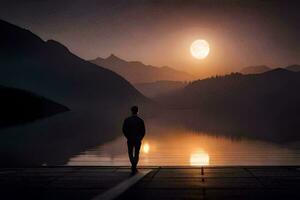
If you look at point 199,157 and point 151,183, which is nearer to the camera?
point 151,183

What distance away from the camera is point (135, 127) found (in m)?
19.2

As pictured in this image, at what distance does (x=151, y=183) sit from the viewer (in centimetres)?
1605

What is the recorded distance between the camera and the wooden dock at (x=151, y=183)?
1374cm

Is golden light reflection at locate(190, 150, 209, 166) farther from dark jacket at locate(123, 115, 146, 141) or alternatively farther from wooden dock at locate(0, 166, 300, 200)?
dark jacket at locate(123, 115, 146, 141)

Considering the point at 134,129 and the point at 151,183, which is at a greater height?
the point at 134,129

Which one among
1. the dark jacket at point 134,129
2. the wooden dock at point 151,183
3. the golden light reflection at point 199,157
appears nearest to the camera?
the wooden dock at point 151,183

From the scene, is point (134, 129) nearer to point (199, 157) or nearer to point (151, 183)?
point (151, 183)

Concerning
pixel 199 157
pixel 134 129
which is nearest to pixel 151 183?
pixel 134 129

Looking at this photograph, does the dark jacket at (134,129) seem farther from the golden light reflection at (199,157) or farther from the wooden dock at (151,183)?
the golden light reflection at (199,157)

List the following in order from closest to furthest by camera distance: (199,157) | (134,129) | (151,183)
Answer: (151,183) → (134,129) → (199,157)

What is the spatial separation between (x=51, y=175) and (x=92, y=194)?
480cm

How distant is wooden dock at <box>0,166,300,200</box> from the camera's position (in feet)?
45.1

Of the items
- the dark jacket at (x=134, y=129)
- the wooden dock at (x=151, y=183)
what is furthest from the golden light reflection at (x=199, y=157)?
the dark jacket at (x=134, y=129)

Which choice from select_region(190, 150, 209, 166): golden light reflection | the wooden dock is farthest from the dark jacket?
select_region(190, 150, 209, 166): golden light reflection
